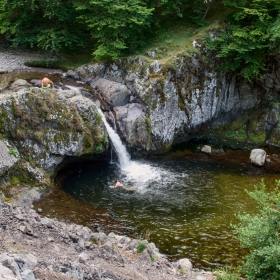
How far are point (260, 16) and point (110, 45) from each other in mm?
9380

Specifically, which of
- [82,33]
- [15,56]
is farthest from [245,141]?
[15,56]

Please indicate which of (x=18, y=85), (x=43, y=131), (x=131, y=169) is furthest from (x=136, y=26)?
(x=43, y=131)

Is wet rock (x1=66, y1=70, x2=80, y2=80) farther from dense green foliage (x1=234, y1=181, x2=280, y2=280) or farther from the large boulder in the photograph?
dense green foliage (x1=234, y1=181, x2=280, y2=280)

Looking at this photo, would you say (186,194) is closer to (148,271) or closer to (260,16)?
(148,271)

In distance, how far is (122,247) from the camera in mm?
11273

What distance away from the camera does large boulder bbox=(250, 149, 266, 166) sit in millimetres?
19656

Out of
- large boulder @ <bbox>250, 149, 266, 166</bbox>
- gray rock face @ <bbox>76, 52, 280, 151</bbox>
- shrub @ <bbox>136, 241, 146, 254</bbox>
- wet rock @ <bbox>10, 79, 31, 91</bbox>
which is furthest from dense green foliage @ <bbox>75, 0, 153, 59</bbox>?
shrub @ <bbox>136, 241, 146, 254</bbox>

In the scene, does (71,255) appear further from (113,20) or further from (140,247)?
(113,20)

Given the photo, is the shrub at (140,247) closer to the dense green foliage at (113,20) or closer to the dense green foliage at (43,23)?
the dense green foliage at (113,20)

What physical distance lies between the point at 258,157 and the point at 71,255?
1419cm

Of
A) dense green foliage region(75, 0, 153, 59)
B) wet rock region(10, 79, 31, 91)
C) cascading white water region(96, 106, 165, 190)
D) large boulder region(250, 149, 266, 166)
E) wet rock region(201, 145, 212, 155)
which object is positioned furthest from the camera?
wet rock region(201, 145, 212, 155)

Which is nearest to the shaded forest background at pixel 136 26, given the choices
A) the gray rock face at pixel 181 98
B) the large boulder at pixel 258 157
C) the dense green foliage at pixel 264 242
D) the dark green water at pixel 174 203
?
the gray rock face at pixel 181 98

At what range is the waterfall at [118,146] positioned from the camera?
18812 mm

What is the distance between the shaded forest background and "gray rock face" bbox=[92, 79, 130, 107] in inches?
71.8
